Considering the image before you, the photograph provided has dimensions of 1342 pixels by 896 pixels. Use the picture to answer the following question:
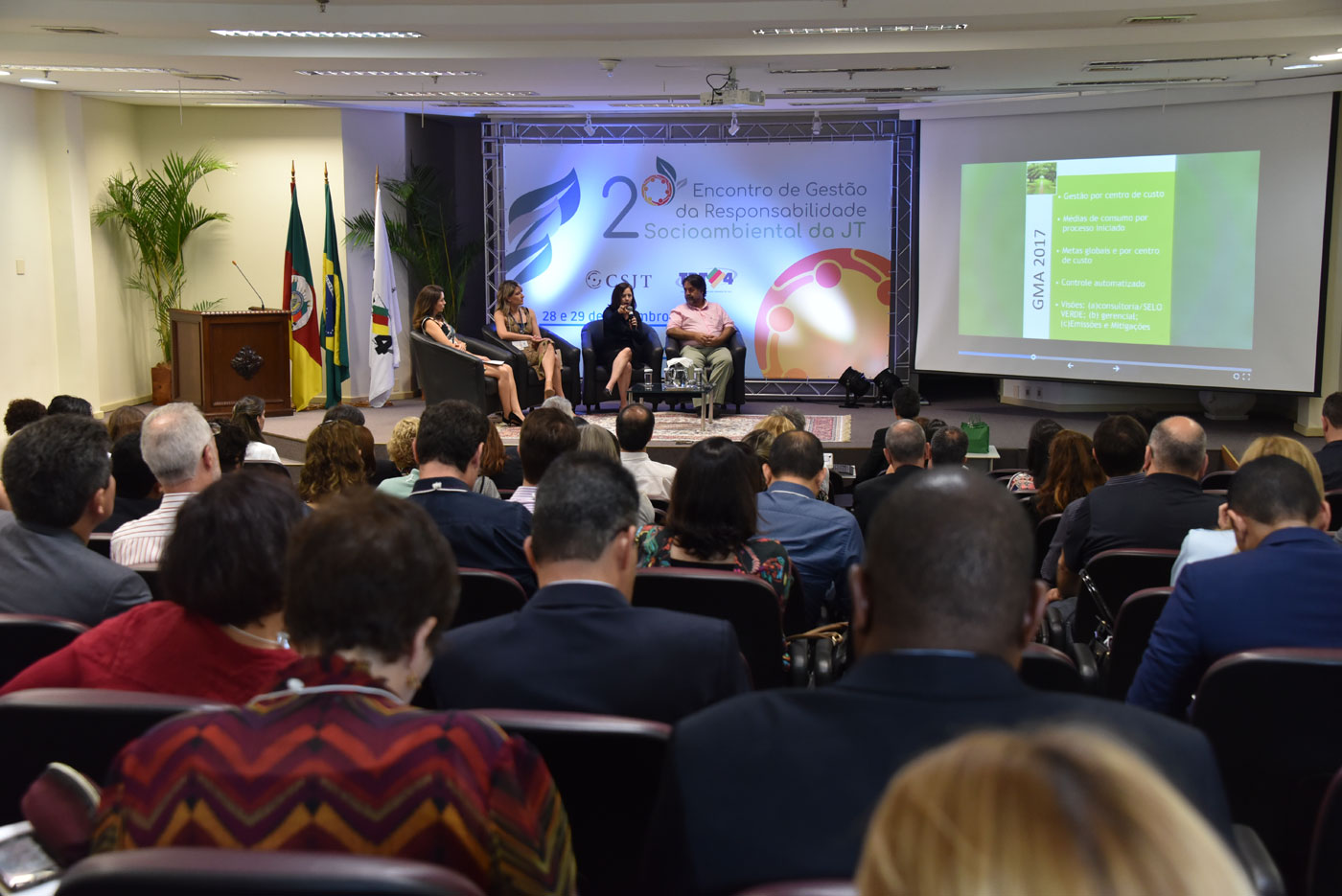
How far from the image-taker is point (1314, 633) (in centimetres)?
259

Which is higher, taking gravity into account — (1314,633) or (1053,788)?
Answer: (1053,788)

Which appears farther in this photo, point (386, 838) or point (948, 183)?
point (948, 183)

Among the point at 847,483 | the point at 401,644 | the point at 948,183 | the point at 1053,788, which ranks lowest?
the point at 847,483

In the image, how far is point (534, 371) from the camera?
1027 cm

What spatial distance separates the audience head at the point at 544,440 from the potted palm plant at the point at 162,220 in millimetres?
7880

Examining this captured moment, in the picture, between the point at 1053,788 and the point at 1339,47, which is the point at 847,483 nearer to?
the point at 1339,47

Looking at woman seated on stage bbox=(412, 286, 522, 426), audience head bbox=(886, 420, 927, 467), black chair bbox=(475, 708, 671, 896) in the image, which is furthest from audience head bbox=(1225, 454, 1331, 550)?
woman seated on stage bbox=(412, 286, 522, 426)

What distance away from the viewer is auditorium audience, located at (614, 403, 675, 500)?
495cm

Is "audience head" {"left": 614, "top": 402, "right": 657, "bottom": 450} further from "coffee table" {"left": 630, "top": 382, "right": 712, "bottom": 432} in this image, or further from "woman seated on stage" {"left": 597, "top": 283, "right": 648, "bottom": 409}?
"woman seated on stage" {"left": 597, "top": 283, "right": 648, "bottom": 409}

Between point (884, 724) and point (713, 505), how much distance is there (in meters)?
1.85

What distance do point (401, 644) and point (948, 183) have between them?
34.1 feet

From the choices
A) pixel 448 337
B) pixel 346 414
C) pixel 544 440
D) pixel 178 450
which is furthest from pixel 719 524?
pixel 448 337

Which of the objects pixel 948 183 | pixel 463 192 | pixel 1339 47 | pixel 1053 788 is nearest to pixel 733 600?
pixel 1053 788

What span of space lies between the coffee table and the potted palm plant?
14.6 ft
